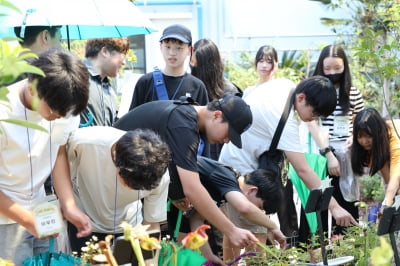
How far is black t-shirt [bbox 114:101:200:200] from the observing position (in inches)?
124

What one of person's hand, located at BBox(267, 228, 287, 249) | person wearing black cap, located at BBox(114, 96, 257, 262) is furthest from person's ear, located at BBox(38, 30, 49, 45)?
person's hand, located at BBox(267, 228, 287, 249)

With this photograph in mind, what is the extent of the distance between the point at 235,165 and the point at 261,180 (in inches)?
17.7

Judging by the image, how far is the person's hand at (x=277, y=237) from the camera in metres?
3.58

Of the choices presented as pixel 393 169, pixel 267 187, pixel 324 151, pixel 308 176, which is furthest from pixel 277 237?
pixel 324 151

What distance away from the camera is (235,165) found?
4.12m

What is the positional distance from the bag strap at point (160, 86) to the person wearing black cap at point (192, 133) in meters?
0.90

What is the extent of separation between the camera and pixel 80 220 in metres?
2.73

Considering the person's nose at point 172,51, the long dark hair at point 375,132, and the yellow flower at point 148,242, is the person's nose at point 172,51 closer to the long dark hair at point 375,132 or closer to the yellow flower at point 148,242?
the long dark hair at point 375,132

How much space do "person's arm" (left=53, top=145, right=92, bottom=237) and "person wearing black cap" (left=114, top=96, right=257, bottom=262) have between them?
1.60 ft

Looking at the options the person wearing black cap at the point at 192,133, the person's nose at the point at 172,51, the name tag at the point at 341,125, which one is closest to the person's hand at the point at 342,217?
the name tag at the point at 341,125

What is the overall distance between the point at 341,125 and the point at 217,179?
1.69 meters

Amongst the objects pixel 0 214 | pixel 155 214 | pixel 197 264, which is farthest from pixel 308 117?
pixel 0 214

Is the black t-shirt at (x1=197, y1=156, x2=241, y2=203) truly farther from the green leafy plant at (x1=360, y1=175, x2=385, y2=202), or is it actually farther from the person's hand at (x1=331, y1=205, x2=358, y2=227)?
the green leafy plant at (x1=360, y1=175, x2=385, y2=202)

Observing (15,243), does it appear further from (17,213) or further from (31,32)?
(31,32)
